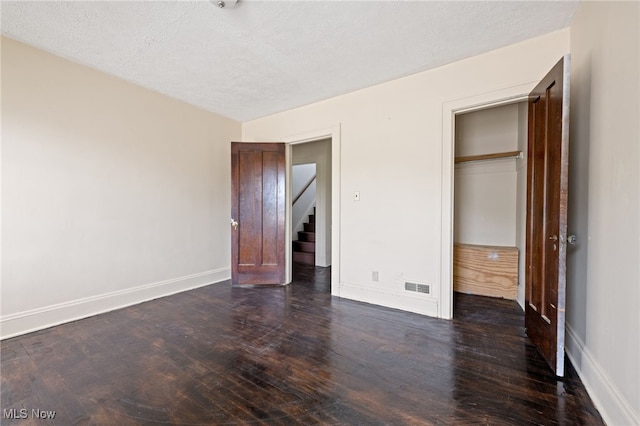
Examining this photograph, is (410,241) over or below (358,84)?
below

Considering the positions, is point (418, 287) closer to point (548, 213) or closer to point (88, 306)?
point (548, 213)

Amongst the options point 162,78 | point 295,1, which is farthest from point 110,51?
point 295,1

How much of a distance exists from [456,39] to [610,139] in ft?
4.63

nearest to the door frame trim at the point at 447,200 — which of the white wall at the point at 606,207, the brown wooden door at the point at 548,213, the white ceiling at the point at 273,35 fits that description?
the white ceiling at the point at 273,35

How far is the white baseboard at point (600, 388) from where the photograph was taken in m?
1.26

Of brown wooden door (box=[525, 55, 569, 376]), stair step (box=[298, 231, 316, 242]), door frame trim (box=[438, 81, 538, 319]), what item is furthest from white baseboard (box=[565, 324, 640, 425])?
stair step (box=[298, 231, 316, 242])

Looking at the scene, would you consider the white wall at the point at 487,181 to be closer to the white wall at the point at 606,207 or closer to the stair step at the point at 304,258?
the white wall at the point at 606,207

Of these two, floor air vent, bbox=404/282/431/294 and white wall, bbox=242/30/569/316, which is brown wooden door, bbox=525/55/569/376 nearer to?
white wall, bbox=242/30/569/316

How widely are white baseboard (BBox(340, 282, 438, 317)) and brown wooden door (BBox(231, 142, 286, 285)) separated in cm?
115

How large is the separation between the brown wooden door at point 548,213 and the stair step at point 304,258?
364cm

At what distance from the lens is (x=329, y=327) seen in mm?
2521

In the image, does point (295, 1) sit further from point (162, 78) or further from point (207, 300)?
→ point (207, 300)

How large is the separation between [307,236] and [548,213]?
441 cm

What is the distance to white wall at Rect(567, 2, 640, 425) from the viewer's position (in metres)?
1.27
